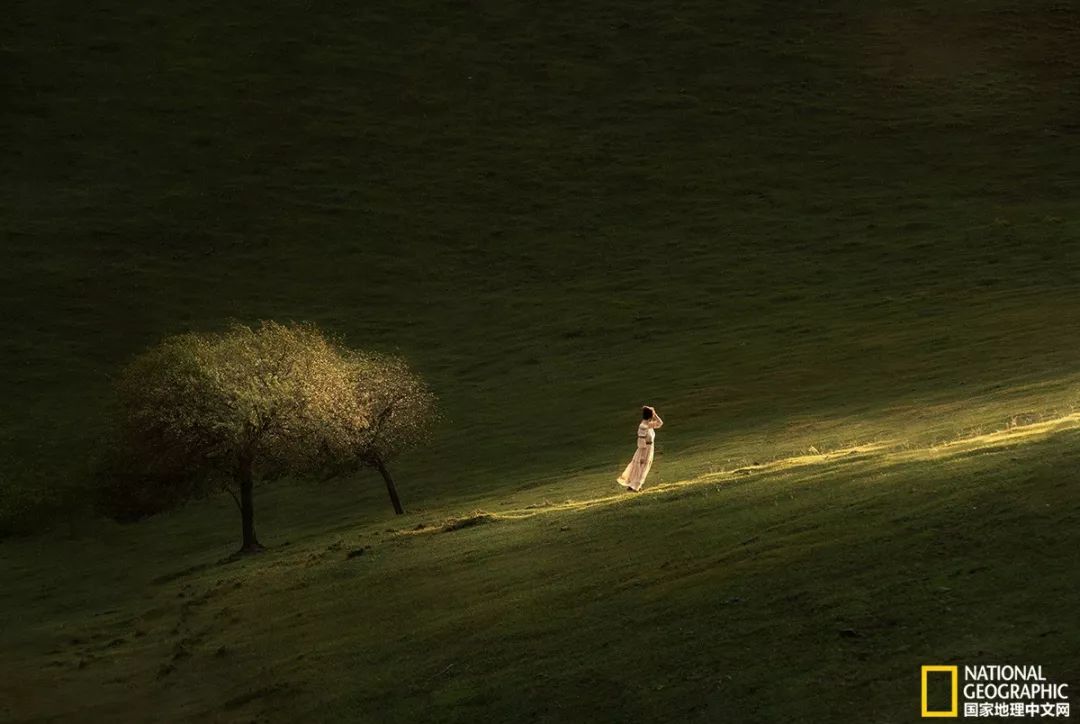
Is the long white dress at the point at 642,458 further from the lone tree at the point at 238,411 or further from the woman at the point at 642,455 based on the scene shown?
the lone tree at the point at 238,411

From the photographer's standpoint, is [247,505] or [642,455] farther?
[247,505]

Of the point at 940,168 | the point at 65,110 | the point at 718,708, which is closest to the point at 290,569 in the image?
the point at 718,708

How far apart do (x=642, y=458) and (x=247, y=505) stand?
15508mm

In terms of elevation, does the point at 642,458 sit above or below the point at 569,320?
below

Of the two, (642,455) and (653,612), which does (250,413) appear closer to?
(642,455)

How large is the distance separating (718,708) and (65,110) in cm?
10099

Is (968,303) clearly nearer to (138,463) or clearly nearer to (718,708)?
(138,463)

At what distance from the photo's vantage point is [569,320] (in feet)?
257

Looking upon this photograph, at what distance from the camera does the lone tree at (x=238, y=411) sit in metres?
42.1

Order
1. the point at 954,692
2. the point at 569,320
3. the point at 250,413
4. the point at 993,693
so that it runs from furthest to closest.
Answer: the point at 569,320, the point at 250,413, the point at 954,692, the point at 993,693

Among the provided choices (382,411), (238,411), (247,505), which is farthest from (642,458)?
(247,505)

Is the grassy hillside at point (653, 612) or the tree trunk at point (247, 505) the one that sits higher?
the tree trunk at point (247, 505)

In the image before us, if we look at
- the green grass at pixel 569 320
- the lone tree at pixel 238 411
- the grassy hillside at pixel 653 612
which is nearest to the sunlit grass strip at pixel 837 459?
the grassy hillside at pixel 653 612

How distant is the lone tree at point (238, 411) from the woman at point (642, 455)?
11187 millimetres
